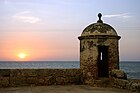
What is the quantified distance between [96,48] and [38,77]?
2892mm

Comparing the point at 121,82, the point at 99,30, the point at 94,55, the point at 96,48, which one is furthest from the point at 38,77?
the point at 121,82

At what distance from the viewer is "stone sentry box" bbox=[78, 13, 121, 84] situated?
36.8 feet

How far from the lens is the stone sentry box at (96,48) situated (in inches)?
442

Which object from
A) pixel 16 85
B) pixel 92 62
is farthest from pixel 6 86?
pixel 92 62

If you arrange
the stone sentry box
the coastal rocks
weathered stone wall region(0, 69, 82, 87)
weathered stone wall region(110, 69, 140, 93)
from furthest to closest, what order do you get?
the stone sentry box
weathered stone wall region(0, 69, 82, 87)
the coastal rocks
weathered stone wall region(110, 69, 140, 93)

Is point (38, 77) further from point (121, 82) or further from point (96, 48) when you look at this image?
point (121, 82)

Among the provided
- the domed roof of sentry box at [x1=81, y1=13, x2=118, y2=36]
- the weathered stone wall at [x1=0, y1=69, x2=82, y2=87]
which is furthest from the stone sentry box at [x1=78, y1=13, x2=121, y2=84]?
the weathered stone wall at [x1=0, y1=69, x2=82, y2=87]

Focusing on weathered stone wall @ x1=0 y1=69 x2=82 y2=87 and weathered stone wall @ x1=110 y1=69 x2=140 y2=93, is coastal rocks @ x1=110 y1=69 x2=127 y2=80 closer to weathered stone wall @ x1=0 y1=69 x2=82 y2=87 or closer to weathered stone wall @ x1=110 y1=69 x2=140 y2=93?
weathered stone wall @ x1=110 y1=69 x2=140 y2=93

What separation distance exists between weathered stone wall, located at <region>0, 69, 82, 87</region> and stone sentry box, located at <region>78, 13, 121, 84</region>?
0.52 metres

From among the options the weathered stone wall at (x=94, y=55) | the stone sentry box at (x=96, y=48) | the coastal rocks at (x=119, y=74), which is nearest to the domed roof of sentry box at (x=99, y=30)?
the stone sentry box at (x=96, y=48)

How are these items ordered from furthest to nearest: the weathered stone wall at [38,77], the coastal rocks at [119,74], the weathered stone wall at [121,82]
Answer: the weathered stone wall at [38,77] → the coastal rocks at [119,74] → the weathered stone wall at [121,82]

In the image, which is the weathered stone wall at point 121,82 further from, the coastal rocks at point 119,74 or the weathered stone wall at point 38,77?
the weathered stone wall at point 38,77

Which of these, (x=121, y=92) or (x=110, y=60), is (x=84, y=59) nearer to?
(x=110, y=60)

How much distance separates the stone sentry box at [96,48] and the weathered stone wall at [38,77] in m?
0.52
